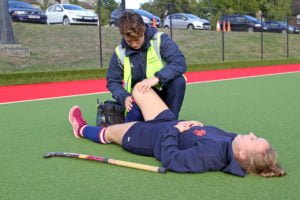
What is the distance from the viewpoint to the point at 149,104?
4492 mm

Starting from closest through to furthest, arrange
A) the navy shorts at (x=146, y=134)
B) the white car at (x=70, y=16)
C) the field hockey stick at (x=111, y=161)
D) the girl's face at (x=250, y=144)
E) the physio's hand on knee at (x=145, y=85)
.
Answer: the girl's face at (x=250, y=144) → the field hockey stick at (x=111, y=161) → the navy shorts at (x=146, y=134) → the physio's hand on knee at (x=145, y=85) → the white car at (x=70, y=16)

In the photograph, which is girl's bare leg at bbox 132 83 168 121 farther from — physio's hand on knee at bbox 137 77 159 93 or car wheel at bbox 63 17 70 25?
car wheel at bbox 63 17 70 25

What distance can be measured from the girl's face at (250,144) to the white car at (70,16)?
20.5 metres

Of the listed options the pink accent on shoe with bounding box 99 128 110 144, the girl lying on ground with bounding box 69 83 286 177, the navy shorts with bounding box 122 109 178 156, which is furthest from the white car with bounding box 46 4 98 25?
the navy shorts with bounding box 122 109 178 156

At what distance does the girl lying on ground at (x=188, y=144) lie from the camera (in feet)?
11.5

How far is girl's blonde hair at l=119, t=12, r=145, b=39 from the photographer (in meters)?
4.40

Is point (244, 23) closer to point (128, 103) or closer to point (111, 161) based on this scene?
point (128, 103)

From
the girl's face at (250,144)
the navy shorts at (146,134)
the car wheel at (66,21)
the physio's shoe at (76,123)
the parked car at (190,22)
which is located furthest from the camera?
the parked car at (190,22)

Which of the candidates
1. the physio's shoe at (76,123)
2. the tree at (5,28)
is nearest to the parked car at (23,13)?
the tree at (5,28)

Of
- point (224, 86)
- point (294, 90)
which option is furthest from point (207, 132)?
point (224, 86)

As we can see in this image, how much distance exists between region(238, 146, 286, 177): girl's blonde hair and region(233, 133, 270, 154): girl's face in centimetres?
3

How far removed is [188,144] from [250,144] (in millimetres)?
538

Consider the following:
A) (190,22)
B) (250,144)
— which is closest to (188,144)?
(250,144)

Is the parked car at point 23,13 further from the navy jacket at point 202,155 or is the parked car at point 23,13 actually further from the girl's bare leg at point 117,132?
the navy jacket at point 202,155
